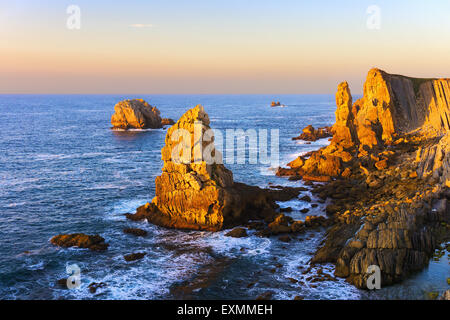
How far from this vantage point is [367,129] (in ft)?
261

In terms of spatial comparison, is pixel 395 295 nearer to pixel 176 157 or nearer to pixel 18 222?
pixel 176 157

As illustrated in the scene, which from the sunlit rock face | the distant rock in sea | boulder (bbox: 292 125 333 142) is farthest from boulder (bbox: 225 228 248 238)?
the distant rock in sea

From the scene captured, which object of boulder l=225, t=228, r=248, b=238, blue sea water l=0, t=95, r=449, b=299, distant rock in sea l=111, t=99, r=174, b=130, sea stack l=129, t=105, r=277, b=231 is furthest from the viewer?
distant rock in sea l=111, t=99, r=174, b=130

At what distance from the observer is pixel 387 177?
55.8 metres

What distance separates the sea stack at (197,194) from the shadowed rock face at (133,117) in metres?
94.0

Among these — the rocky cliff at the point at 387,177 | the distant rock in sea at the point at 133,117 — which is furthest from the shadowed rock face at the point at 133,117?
the rocky cliff at the point at 387,177

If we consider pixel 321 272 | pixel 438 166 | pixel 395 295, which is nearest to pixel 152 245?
pixel 321 272

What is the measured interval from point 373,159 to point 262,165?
849 inches

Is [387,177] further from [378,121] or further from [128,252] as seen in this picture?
[128,252]

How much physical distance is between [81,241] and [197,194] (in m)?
14.0

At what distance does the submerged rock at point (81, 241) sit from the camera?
3928 cm

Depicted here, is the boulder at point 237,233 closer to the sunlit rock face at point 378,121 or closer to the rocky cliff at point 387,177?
the rocky cliff at point 387,177

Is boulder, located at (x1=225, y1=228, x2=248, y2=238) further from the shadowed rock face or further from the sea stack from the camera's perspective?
the shadowed rock face

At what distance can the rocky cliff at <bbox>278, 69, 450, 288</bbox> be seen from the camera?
3222 centimetres
